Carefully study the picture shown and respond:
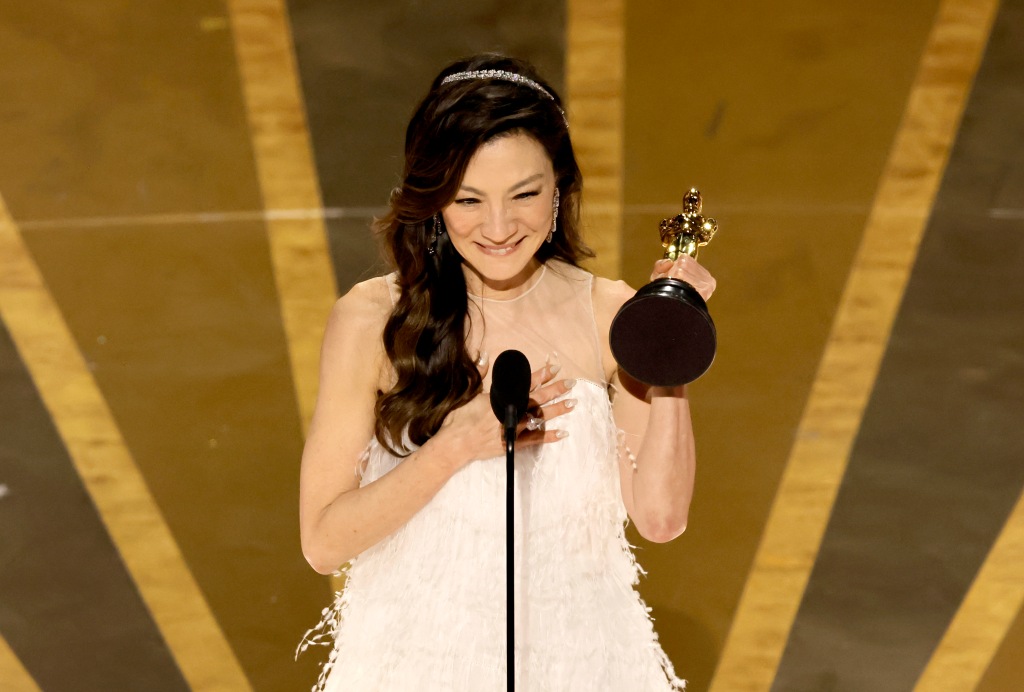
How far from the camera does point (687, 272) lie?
5.73 ft

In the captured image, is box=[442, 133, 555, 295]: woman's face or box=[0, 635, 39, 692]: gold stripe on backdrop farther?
box=[0, 635, 39, 692]: gold stripe on backdrop

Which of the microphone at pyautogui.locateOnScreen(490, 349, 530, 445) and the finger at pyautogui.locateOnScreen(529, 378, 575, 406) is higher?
the microphone at pyautogui.locateOnScreen(490, 349, 530, 445)

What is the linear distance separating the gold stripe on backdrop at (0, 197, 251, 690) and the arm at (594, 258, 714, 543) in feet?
5.36

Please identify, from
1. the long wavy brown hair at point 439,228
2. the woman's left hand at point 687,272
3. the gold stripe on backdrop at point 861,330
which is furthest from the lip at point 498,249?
the gold stripe on backdrop at point 861,330

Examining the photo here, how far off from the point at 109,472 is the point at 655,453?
2.05 metres

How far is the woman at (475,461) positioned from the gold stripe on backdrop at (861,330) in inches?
51.8

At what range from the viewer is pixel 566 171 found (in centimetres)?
212

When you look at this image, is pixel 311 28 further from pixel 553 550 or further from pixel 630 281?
pixel 553 550

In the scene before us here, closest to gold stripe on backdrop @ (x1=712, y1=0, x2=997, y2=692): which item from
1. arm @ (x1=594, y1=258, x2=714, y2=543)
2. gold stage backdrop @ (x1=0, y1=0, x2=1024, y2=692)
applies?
gold stage backdrop @ (x1=0, y1=0, x2=1024, y2=692)

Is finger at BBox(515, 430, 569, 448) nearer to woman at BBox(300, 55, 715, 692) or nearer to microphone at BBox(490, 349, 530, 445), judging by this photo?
woman at BBox(300, 55, 715, 692)

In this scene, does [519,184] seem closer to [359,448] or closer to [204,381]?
[359,448]

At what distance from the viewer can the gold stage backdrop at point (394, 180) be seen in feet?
11.4

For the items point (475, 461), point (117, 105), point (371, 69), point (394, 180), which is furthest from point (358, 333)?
point (117, 105)

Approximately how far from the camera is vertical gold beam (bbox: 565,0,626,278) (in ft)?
11.8
